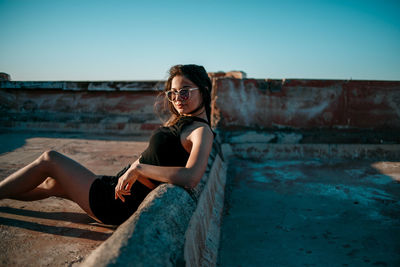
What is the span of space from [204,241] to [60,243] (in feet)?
2.78

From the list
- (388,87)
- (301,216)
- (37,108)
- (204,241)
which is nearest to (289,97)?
(388,87)

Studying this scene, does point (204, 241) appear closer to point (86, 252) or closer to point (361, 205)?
point (86, 252)

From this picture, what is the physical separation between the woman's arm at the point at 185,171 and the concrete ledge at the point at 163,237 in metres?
0.06

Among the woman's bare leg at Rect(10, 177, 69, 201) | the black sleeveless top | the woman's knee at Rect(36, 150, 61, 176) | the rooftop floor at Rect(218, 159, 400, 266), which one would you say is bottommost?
the rooftop floor at Rect(218, 159, 400, 266)

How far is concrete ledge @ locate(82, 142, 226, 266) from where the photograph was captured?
960 mm

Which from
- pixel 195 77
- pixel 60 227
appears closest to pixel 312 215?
pixel 195 77

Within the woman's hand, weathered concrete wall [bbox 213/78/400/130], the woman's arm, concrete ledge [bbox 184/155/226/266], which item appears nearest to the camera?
concrete ledge [bbox 184/155/226/266]

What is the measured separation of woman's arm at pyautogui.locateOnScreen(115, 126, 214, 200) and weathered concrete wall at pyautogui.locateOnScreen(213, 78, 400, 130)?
287cm

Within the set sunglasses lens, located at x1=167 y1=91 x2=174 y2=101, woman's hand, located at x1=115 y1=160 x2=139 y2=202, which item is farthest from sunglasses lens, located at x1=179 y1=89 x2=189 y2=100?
woman's hand, located at x1=115 y1=160 x2=139 y2=202

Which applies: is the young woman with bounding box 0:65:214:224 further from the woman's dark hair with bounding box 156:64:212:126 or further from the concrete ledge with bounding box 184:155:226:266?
the concrete ledge with bounding box 184:155:226:266

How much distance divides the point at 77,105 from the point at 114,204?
16.6ft

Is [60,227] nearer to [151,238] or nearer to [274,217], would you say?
[151,238]

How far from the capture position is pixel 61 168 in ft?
6.31

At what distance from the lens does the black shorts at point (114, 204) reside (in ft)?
5.69
